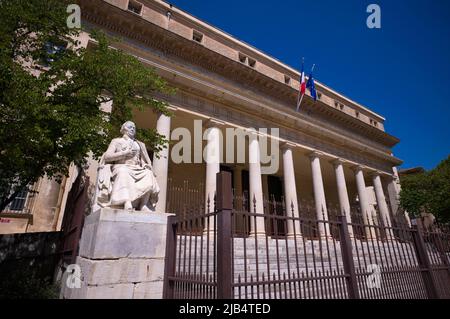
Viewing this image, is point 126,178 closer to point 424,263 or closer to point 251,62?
point 424,263

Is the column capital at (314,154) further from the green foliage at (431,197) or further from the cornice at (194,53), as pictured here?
the green foliage at (431,197)

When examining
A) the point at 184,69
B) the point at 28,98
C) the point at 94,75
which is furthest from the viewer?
the point at 184,69

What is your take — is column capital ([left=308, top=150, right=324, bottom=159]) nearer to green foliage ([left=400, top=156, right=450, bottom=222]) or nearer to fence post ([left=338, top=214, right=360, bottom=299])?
green foliage ([left=400, top=156, right=450, bottom=222])

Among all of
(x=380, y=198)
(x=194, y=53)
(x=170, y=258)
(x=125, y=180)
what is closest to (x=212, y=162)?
(x=194, y=53)

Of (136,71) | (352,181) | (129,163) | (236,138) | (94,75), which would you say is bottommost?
(129,163)

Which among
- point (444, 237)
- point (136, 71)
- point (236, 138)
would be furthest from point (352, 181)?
point (136, 71)

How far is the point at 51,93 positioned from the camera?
20.2 feet

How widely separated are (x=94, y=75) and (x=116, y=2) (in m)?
10.2

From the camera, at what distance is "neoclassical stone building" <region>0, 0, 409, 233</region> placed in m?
12.0

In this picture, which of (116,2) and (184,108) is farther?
(116,2)

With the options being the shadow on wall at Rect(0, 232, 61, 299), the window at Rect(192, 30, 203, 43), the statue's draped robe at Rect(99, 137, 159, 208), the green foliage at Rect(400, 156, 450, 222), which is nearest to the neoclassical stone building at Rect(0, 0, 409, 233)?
the window at Rect(192, 30, 203, 43)

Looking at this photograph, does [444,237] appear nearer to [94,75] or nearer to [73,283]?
[73,283]

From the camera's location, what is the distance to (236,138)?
1450cm

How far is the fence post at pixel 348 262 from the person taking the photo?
157 inches
